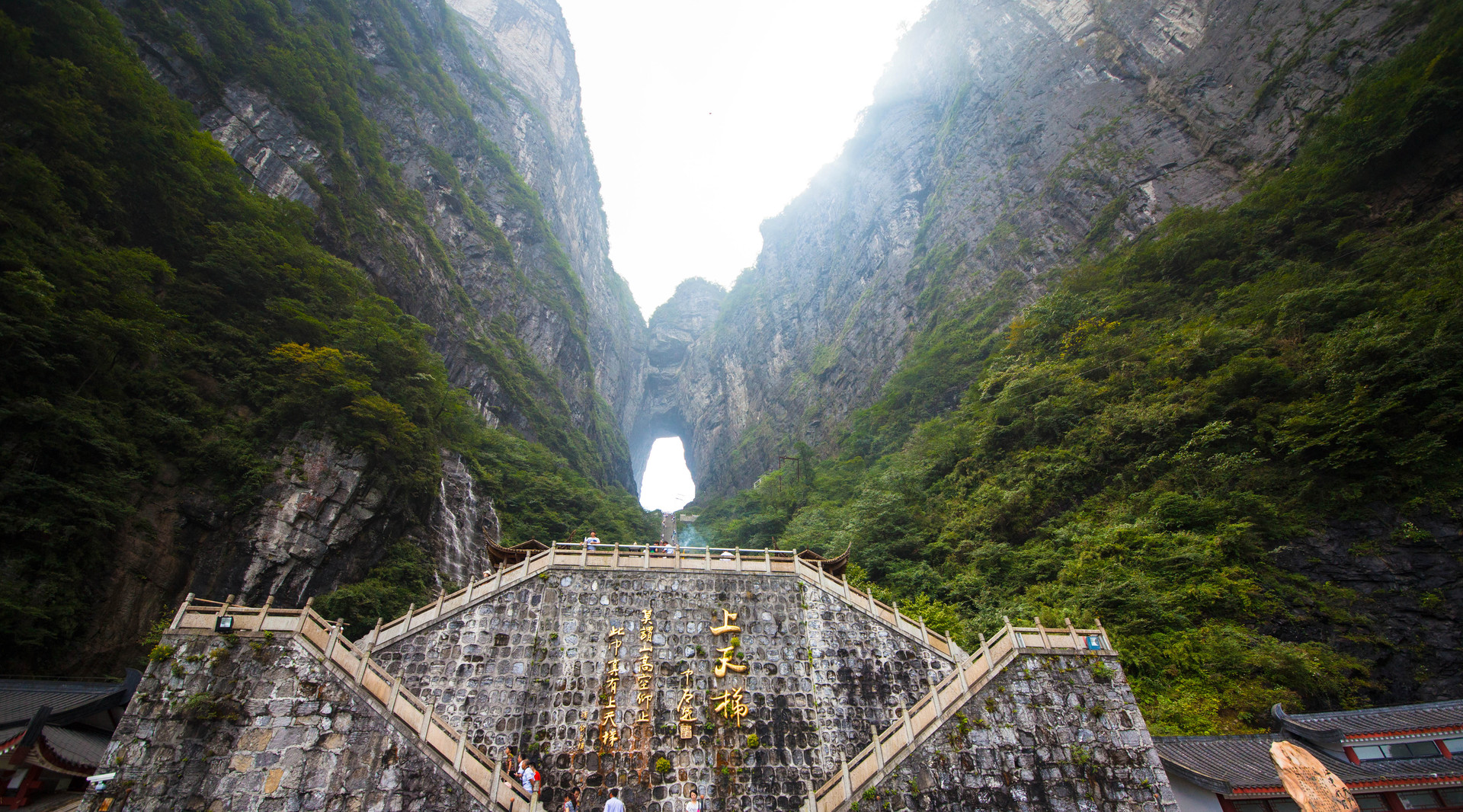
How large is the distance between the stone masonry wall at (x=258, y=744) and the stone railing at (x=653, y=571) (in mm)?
2383

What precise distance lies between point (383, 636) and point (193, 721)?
2.98m

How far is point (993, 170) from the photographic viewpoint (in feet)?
140

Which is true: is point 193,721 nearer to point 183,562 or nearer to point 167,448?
point 183,562

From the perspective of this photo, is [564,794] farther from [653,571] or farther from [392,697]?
[653,571]

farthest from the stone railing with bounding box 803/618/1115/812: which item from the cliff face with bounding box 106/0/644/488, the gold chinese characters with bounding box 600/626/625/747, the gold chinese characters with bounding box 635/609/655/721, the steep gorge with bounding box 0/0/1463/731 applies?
the cliff face with bounding box 106/0/644/488

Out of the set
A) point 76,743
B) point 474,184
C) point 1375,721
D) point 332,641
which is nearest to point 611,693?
point 332,641

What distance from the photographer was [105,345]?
12844 mm

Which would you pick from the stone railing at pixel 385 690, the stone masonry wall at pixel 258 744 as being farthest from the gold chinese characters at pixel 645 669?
the stone masonry wall at pixel 258 744

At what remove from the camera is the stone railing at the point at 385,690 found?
Result: 8645mm

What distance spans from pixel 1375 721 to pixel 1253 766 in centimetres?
223

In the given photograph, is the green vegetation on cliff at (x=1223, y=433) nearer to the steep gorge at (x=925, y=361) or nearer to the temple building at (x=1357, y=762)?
the steep gorge at (x=925, y=361)

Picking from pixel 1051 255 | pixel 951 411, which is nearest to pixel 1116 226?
pixel 1051 255

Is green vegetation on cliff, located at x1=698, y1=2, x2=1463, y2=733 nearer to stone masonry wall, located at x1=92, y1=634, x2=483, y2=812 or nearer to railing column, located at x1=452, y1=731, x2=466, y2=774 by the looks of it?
railing column, located at x1=452, y1=731, x2=466, y2=774

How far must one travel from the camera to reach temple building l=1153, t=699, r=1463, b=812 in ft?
28.4
